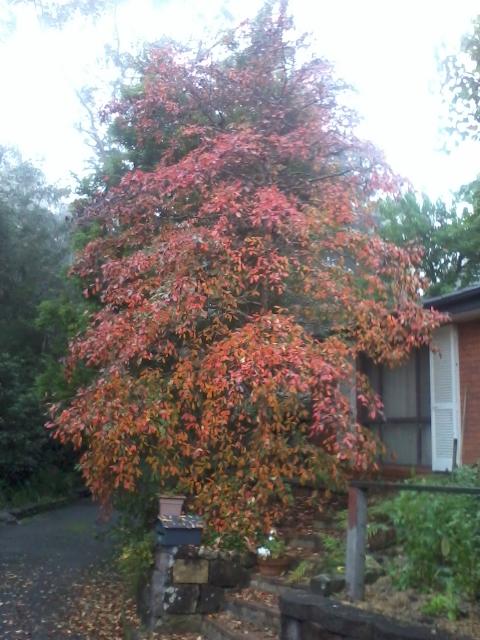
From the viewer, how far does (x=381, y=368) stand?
36.9 ft

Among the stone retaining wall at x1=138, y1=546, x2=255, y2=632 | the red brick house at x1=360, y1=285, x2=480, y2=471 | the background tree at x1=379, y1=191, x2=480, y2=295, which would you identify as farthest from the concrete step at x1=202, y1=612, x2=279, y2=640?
the background tree at x1=379, y1=191, x2=480, y2=295

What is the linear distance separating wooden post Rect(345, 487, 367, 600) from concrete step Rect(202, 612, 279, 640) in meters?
0.98

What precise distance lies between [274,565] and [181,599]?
878 millimetres

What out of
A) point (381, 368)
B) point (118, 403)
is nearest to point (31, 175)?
point (381, 368)

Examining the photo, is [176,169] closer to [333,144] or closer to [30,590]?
[333,144]

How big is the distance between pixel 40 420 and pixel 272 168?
12430mm

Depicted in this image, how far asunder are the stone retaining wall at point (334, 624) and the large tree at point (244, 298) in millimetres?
2074

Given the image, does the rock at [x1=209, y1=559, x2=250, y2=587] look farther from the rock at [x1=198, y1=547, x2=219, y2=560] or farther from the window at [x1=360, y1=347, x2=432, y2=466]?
the window at [x1=360, y1=347, x2=432, y2=466]

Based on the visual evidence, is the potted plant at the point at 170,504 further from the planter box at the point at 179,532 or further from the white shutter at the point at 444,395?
the white shutter at the point at 444,395

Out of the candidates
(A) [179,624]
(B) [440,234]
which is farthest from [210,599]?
(B) [440,234]

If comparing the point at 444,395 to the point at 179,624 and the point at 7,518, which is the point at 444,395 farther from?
the point at 7,518

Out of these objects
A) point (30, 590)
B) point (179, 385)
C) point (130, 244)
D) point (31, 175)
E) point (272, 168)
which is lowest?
point (30, 590)

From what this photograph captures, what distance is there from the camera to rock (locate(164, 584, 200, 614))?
696 centimetres

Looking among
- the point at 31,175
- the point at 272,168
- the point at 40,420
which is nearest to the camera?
the point at 272,168
